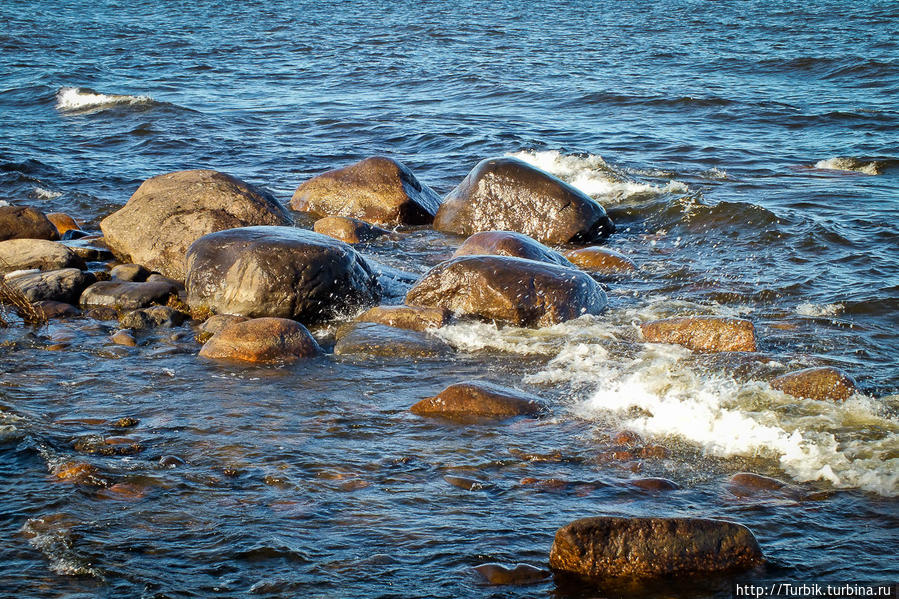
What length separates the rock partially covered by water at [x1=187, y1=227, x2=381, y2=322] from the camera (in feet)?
26.4

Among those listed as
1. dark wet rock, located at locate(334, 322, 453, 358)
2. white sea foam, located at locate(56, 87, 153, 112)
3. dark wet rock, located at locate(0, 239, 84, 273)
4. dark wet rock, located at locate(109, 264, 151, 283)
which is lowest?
dark wet rock, located at locate(334, 322, 453, 358)

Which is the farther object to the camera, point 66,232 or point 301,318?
point 66,232

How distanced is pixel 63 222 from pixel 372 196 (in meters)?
3.67

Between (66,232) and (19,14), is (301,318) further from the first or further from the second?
(19,14)

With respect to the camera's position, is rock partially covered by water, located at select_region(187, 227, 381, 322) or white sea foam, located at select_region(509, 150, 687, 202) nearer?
rock partially covered by water, located at select_region(187, 227, 381, 322)

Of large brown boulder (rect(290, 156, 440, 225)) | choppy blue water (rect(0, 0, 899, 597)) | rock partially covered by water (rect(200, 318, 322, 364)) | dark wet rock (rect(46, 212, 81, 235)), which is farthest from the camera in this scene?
large brown boulder (rect(290, 156, 440, 225))

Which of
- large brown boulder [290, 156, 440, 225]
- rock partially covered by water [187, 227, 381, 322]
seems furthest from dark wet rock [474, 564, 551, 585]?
large brown boulder [290, 156, 440, 225]

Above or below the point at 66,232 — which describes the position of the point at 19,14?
above

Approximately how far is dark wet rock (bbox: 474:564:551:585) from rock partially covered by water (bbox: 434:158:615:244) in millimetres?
6691

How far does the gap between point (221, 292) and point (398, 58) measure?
17.1 m

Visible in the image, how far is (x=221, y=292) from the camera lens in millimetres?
8156

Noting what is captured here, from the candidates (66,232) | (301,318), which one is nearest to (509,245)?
(301,318)

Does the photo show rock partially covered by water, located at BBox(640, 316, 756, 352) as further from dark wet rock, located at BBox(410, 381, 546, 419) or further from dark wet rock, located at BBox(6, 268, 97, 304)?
dark wet rock, located at BBox(6, 268, 97, 304)

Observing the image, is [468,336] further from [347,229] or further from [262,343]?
[347,229]
